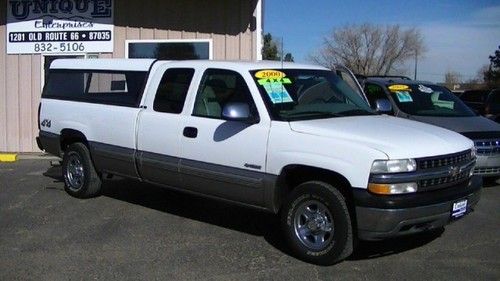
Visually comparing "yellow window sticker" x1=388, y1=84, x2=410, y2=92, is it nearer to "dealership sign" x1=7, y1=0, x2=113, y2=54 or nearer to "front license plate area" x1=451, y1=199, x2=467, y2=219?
"front license plate area" x1=451, y1=199, x2=467, y2=219

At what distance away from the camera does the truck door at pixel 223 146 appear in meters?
5.63

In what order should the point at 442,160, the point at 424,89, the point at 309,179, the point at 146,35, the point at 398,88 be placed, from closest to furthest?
the point at 442,160 < the point at 309,179 < the point at 398,88 < the point at 424,89 < the point at 146,35

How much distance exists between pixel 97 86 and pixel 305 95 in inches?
121

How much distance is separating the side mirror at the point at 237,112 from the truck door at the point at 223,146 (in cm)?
6

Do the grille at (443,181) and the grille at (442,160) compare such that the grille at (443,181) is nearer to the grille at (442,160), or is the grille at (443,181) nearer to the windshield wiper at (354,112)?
the grille at (442,160)

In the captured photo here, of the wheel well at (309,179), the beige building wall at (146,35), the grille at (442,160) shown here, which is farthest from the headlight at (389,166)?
the beige building wall at (146,35)

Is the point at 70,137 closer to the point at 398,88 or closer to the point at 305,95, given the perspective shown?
the point at 305,95

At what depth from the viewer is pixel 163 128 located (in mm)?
6473

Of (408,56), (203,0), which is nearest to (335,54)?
(408,56)

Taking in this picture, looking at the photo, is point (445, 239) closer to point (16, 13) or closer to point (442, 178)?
point (442, 178)

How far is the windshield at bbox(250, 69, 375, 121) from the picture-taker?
18.6ft

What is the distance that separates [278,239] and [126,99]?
2.51 metres

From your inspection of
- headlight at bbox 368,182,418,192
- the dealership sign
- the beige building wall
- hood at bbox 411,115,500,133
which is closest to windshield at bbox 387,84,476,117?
hood at bbox 411,115,500,133

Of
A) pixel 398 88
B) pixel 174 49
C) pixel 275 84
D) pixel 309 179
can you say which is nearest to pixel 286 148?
pixel 309 179
